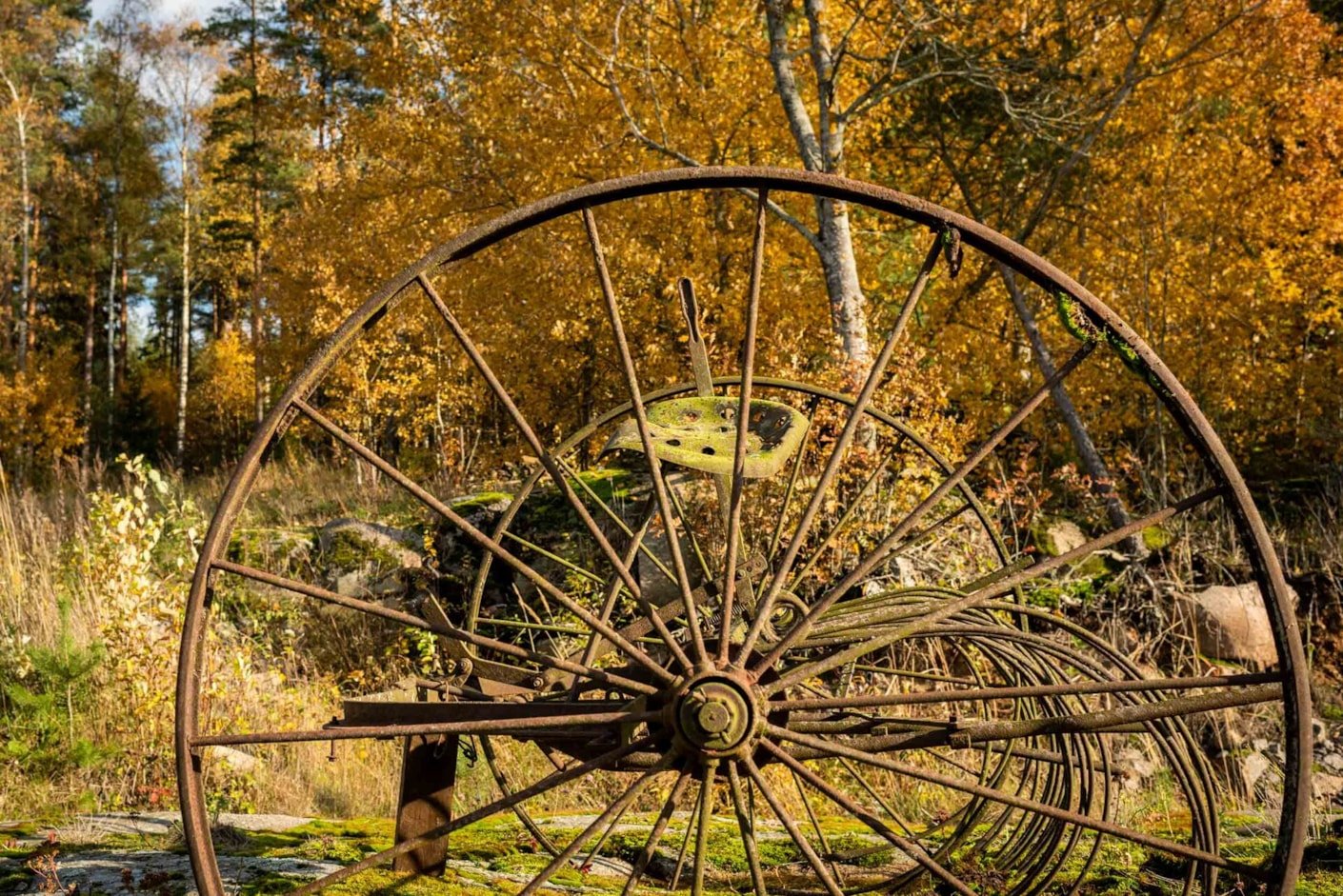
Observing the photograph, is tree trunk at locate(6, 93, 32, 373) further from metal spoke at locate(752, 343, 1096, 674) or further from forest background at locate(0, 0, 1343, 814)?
metal spoke at locate(752, 343, 1096, 674)

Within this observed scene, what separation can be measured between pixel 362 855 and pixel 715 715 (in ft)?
4.82

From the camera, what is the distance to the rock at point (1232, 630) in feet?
23.5

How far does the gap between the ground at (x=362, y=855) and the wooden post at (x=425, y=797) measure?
54mm

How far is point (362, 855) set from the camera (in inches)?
118

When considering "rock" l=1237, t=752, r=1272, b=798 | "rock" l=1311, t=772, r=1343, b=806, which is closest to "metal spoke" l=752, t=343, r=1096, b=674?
"rock" l=1311, t=772, r=1343, b=806

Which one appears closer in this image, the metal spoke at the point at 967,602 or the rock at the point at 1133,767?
the metal spoke at the point at 967,602

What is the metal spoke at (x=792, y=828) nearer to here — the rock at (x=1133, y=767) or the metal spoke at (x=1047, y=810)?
the metal spoke at (x=1047, y=810)

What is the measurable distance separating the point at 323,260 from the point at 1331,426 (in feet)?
37.1

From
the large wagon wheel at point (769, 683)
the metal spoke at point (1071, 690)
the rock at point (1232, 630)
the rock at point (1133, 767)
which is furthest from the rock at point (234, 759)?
the rock at point (1232, 630)

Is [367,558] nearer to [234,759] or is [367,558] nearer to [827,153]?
[234,759]

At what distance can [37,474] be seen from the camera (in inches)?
837

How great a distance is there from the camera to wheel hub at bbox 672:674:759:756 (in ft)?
6.81

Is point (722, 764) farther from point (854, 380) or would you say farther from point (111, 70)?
point (111, 70)

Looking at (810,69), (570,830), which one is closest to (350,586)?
(570,830)
